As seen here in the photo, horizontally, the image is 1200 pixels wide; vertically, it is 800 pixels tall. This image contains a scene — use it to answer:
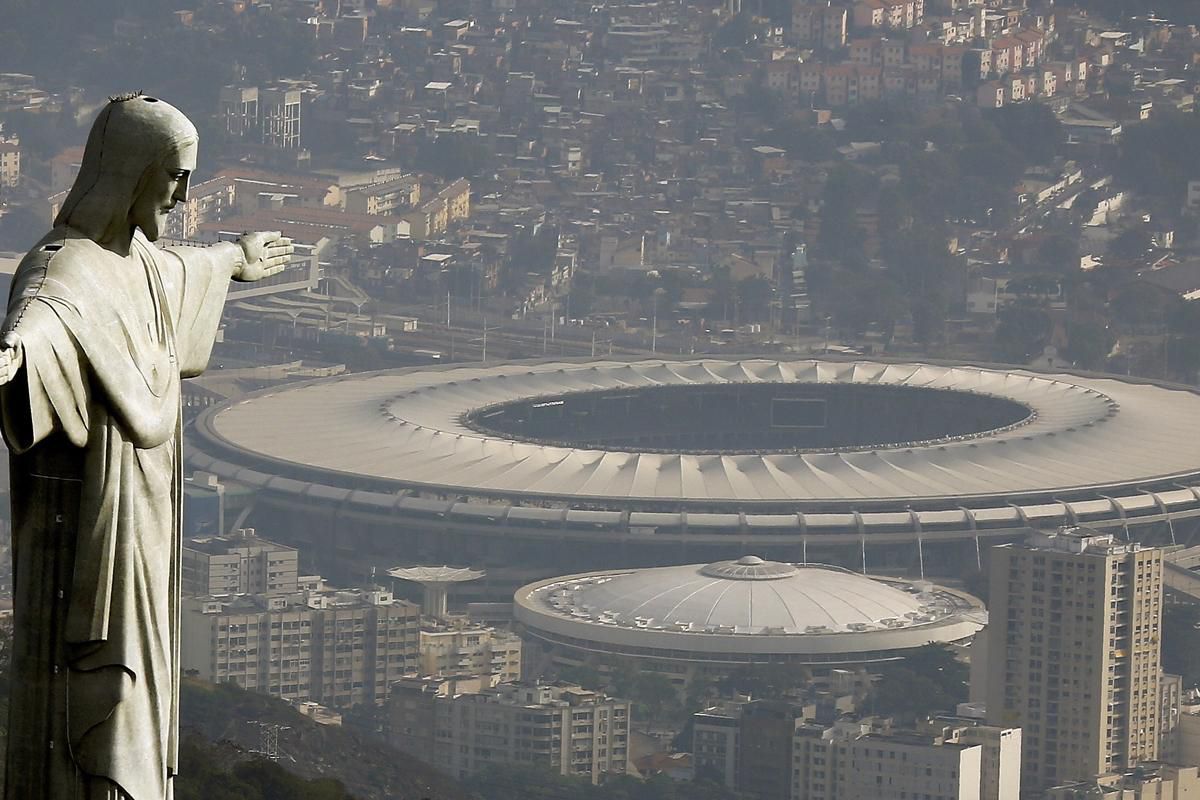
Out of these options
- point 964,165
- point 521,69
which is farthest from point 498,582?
point 521,69

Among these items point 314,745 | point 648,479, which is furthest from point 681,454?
point 314,745

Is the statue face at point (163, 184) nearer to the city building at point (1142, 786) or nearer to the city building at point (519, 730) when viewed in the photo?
the city building at point (1142, 786)

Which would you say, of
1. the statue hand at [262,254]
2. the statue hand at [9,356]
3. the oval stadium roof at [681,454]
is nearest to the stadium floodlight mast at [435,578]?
the oval stadium roof at [681,454]

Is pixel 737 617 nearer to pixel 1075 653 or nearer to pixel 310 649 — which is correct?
pixel 1075 653

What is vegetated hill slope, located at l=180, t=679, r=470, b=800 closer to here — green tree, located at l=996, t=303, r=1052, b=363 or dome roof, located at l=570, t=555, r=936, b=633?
dome roof, located at l=570, t=555, r=936, b=633

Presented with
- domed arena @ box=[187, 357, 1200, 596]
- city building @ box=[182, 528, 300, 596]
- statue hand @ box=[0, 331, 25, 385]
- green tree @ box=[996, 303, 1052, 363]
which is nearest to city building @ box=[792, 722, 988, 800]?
domed arena @ box=[187, 357, 1200, 596]

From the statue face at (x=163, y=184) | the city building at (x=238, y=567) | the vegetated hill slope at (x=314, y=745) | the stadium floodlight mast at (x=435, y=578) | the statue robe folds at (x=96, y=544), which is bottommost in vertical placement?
the stadium floodlight mast at (x=435, y=578)
